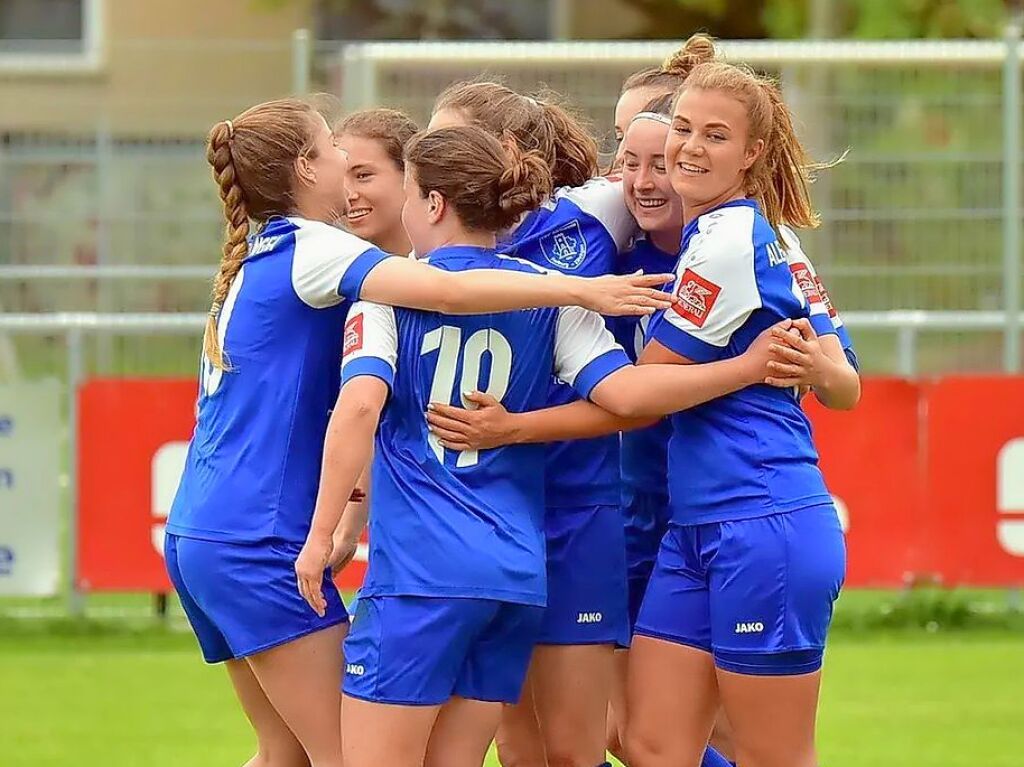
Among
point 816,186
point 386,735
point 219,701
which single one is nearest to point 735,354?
point 386,735

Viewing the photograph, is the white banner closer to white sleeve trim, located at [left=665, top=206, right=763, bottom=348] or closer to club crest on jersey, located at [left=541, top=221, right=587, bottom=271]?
club crest on jersey, located at [left=541, top=221, right=587, bottom=271]

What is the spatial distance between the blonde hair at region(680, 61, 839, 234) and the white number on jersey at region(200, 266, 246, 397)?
1.03 metres

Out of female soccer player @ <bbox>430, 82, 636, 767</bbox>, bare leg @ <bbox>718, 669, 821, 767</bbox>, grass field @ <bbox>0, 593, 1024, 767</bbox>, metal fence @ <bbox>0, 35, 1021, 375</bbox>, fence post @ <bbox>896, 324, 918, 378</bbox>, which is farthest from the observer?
metal fence @ <bbox>0, 35, 1021, 375</bbox>

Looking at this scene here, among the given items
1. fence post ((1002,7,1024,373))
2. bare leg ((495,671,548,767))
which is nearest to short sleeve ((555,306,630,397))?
bare leg ((495,671,548,767))

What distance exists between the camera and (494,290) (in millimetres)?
3900

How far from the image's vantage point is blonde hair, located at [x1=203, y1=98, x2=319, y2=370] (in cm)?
423

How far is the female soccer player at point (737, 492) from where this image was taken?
13.4ft

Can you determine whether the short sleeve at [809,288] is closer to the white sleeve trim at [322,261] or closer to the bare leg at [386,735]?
the white sleeve trim at [322,261]

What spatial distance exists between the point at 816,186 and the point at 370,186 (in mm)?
5346

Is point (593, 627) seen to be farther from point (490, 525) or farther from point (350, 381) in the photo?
point (350, 381)

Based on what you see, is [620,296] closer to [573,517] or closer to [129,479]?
[573,517]

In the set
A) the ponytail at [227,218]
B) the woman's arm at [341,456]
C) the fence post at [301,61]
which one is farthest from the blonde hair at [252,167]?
the fence post at [301,61]

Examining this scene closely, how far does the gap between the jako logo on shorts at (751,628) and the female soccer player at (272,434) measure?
2.39 feet

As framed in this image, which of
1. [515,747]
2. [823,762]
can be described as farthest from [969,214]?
[515,747]
